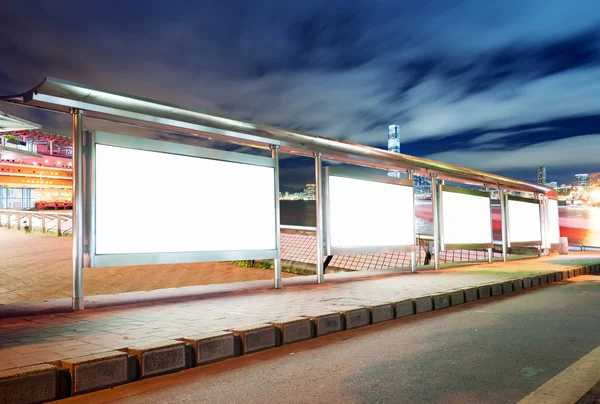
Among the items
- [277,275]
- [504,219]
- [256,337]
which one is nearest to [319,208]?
[277,275]

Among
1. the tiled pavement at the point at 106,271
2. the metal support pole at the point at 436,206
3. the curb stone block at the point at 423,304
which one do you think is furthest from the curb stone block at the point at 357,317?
the metal support pole at the point at 436,206

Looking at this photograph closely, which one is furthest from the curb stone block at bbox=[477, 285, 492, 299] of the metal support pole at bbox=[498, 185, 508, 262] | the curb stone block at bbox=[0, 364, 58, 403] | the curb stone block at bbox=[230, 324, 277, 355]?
the metal support pole at bbox=[498, 185, 508, 262]

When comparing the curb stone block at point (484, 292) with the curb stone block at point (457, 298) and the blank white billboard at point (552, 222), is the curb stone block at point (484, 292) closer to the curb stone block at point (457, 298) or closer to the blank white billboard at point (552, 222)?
A: the curb stone block at point (457, 298)

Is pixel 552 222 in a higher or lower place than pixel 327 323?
higher

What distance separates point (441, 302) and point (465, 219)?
6410mm

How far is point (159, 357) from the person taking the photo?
4.06 m

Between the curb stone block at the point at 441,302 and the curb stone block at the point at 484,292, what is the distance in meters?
1.23

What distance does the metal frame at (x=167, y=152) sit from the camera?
5.96 metres

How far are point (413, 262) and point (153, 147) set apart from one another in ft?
24.3

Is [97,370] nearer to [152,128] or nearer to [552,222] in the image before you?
[152,128]

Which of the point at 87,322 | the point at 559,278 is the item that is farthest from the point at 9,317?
the point at 559,278

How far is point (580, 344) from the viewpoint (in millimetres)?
5098

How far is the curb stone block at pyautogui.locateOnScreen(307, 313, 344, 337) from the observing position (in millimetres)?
5570

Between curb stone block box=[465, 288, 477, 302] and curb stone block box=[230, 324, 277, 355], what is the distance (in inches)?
181
